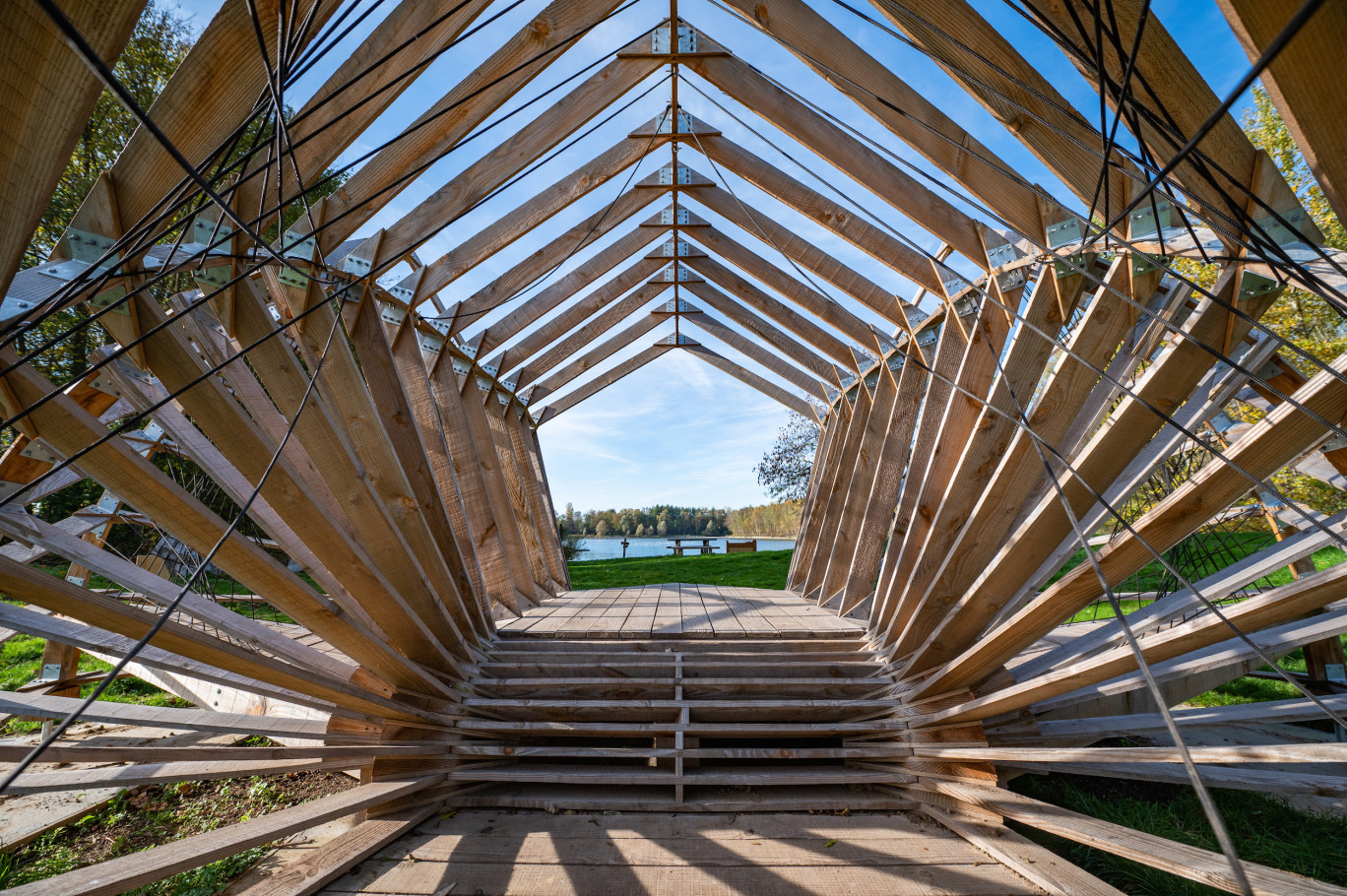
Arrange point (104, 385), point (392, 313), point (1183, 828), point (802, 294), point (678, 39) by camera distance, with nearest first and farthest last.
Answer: point (1183, 828) < point (104, 385) < point (678, 39) < point (392, 313) < point (802, 294)

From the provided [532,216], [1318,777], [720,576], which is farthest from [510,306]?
[720,576]

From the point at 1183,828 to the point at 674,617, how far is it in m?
3.27

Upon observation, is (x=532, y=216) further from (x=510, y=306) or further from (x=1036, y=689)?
(x=1036, y=689)

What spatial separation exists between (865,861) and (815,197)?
3.58 m

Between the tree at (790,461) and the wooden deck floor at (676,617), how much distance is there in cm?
1282

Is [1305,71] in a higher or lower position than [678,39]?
lower

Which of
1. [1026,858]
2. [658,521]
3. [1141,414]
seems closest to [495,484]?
[1026,858]

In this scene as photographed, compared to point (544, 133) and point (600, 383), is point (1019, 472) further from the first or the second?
point (600, 383)

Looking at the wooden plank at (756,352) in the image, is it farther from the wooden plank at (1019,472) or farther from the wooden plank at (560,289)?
the wooden plank at (1019,472)

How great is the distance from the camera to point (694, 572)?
1127cm

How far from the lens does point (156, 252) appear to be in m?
2.21

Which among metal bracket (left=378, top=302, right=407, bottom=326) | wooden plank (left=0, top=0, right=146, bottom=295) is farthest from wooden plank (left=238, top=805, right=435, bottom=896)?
metal bracket (left=378, top=302, right=407, bottom=326)

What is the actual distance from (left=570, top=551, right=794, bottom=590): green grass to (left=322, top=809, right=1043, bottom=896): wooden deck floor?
6.00m

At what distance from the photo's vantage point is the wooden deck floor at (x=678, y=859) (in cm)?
235
